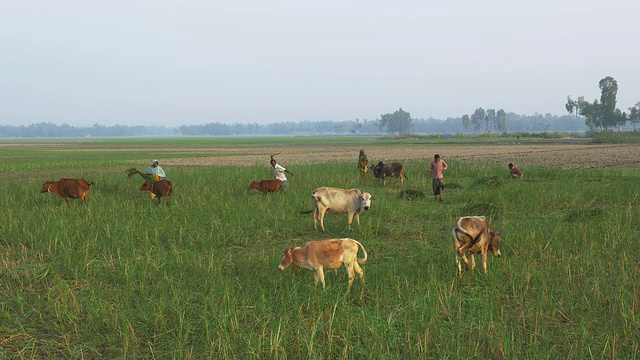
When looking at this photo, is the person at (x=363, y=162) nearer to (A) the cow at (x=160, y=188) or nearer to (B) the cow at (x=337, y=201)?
(A) the cow at (x=160, y=188)

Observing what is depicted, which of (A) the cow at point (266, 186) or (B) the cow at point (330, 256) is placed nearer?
(B) the cow at point (330, 256)

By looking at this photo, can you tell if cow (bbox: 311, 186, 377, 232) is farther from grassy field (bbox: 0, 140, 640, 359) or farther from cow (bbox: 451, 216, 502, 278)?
cow (bbox: 451, 216, 502, 278)

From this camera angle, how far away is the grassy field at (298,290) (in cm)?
532

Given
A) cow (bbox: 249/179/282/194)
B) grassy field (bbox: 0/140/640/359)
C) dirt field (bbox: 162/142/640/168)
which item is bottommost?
dirt field (bbox: 162/142/640/168)

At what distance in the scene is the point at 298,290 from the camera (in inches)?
270

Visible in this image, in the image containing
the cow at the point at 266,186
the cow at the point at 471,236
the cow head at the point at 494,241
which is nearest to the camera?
the cow at the point at 471,236

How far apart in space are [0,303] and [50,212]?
6697 mm

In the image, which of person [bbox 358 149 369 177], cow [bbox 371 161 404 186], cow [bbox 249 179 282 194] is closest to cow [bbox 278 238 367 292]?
cow [bbox 249 179 282 194]

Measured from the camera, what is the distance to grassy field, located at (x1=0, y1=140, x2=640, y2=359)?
17.5ft

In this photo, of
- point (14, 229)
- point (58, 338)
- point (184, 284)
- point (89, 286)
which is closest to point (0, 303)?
point (89, 286)

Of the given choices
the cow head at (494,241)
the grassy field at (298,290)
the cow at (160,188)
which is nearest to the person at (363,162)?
the grassy field at (298,290)

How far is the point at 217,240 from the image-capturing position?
1015 centimetres

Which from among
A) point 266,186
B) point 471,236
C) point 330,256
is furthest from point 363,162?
point 330,256

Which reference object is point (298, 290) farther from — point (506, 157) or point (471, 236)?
point (506, 157)
